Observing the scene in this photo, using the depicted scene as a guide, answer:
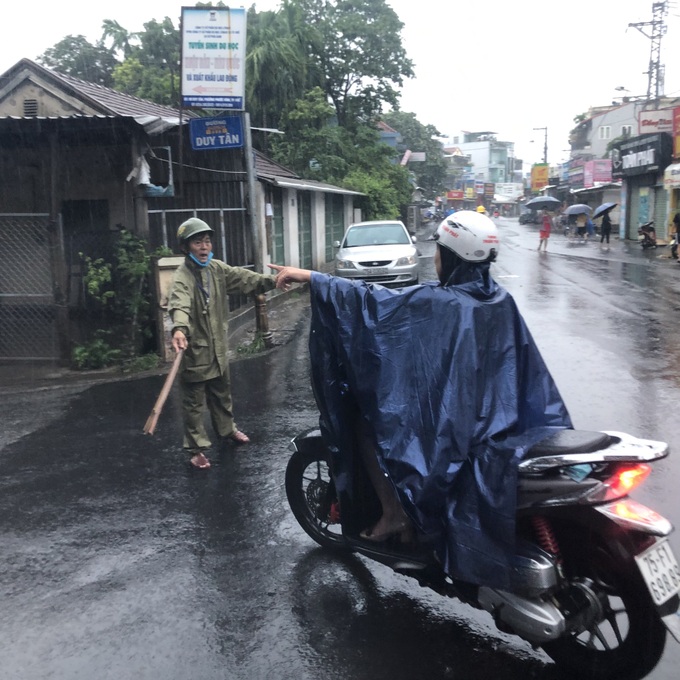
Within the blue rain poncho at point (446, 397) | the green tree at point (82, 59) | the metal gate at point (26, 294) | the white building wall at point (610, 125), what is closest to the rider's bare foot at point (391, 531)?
the blue rain poncho at point (446, 397)

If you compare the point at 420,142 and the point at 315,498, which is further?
the point at 420,142

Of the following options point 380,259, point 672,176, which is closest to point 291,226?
point 380,259

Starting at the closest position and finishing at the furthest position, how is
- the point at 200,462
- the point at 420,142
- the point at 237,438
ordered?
the point at 200,462 < the point at 237,438 < the point at 420,142

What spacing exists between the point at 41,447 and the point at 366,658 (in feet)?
13.6

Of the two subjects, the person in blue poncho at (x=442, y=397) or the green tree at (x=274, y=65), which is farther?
the green tree at (x=274, y=65)

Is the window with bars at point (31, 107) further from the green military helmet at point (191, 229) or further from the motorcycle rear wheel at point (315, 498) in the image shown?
the motorcycle rear wheel at point (315, 498)

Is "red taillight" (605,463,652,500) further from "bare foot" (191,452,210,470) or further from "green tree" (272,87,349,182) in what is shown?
"green tree" (272,87,349,182)

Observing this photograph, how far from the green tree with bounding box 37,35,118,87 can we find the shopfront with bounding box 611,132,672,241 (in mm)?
25555

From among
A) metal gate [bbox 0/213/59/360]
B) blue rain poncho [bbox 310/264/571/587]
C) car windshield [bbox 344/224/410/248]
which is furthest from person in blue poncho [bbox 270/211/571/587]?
car windshield [bbox 344/224/410/248]

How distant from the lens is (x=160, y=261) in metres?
9.08

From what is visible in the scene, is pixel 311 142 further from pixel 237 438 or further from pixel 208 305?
pixel 208 305

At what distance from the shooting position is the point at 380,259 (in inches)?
610

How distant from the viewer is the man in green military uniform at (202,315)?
5258 millimetres

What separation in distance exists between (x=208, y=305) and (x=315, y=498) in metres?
1.90
